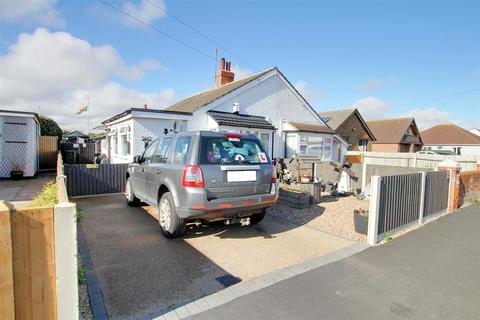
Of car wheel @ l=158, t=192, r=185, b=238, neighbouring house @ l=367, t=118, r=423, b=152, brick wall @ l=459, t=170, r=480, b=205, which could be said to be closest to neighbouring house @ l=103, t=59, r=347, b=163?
car wheel @ l=158, t=192, r=185, b=238

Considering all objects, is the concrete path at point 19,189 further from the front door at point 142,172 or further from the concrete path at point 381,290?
the concrete path at point 381,290

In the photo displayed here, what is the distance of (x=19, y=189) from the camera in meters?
9.56

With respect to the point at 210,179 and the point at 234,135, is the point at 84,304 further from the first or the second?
the point at 234,135

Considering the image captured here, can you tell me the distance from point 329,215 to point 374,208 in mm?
2190

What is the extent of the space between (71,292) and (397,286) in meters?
3.57

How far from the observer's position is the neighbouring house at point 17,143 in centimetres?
1203

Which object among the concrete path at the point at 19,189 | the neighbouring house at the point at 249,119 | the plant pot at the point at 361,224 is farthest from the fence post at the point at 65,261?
the neighbouring house at the point at 249,119

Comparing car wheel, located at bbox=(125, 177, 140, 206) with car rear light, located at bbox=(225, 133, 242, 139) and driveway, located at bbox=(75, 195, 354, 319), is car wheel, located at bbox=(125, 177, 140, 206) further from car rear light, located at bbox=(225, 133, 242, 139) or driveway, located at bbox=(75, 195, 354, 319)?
car rear light, located at bbox=(225, 133, 242, 139)

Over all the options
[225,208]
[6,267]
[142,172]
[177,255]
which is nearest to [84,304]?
[6,267]

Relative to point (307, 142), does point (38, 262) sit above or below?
below

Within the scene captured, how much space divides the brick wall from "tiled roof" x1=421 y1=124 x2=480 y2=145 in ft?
126

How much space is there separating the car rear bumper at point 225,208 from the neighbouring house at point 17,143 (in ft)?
38.9

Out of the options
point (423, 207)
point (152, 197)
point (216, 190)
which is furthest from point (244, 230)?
point (423, 207)

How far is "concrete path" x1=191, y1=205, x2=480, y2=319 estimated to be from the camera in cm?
284
